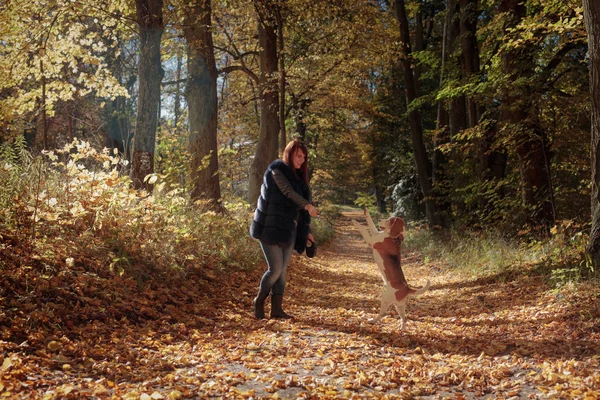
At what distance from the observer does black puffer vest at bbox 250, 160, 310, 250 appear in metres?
5.64

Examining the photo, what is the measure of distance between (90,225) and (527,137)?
8092 millimetres

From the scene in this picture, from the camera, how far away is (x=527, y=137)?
1009 centimetres

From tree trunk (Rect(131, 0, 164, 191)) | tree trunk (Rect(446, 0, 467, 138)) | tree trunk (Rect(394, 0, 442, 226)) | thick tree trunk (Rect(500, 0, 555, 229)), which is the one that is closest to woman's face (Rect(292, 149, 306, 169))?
tree trunk (Rect(131, 0, 164, 191))

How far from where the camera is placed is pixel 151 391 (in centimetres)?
355

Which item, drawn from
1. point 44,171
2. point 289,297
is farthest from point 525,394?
point 44,171

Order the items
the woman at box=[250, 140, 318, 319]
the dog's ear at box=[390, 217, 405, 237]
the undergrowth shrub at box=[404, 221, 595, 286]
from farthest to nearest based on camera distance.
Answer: the undergrowth shrub at box=[404, 221, 595, 286] → the woman at box=[250, 140, 318, 319] → the dog's ear at box=[390, 217, 405, 237]

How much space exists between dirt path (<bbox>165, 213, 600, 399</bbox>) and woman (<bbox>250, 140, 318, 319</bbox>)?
2.61 feet

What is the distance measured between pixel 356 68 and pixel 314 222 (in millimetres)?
6760

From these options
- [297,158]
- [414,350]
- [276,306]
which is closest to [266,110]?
[297,158]

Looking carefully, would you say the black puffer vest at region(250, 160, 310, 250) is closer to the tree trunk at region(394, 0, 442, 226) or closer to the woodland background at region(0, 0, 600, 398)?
the woodland background at region(0, 0, 600, 398)

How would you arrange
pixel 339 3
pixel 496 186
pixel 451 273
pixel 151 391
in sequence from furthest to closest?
pixel 339 3 → pixel 496 186 → pixel 451 273 → pixel 151 391

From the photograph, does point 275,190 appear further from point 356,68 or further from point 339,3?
point 356,68

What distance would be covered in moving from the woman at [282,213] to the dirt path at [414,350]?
2.61 feet

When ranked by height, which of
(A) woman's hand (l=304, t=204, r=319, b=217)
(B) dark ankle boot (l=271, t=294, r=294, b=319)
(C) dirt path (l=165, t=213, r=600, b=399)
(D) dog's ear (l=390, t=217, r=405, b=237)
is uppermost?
(A) woman's hand (l=304, t=204, r=319, b=217)
